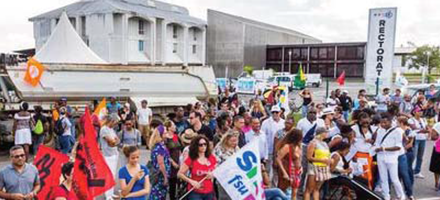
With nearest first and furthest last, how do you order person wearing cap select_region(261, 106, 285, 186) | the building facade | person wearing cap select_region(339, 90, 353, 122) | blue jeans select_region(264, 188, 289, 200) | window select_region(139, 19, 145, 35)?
1. blue jeans select_region(264, 188, 289, 200)
2. person wearing cap select_region(261, 106, 285, 186)
3. person wearing cap select_region(339, 90, 353, 122)
4. window select_region(139, 19, 145, 35)
5. the building facade

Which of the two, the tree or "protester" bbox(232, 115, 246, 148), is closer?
"protester" bbox(232, 115, 246, 148)

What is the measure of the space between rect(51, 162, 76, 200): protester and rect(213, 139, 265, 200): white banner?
1656 millimetres

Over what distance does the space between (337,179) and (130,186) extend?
3192mm

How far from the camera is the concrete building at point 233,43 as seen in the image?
60.8m

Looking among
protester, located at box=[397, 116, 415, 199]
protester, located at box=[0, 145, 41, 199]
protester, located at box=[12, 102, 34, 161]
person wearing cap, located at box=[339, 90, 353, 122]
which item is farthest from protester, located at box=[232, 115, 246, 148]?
person wearing cap, located at box=[339, 90, 353, 122]

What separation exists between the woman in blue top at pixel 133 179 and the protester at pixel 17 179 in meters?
1.07

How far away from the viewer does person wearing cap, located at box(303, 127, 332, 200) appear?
670 centimetres

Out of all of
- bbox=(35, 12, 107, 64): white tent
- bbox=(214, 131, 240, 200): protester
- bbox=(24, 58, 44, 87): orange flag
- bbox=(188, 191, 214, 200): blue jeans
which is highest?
bbox=(35, 12, 107, 64): white tent

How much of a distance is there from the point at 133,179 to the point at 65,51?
53.9 feet

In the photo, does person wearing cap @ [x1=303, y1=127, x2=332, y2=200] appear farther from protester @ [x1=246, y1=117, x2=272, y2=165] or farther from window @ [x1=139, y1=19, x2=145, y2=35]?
window @ [x1=139, y1=19, x2=145, y2=35]

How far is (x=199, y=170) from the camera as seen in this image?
569 cm

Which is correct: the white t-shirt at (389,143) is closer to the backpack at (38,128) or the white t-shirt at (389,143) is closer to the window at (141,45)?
the backpack at (38,128)

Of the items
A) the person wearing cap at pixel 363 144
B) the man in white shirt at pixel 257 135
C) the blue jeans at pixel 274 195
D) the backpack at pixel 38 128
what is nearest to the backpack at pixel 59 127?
the backpack at pixel 38 128

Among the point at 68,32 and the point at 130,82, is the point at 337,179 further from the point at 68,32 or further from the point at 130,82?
the point at 68,32
